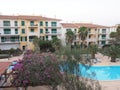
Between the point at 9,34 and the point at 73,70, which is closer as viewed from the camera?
the point at 73,70

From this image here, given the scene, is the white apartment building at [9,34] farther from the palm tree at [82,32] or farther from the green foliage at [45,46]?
the palm tree at [82,32]

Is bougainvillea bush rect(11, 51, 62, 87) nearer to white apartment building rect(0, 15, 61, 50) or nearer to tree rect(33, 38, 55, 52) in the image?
tree rect(33, 38, 55, 52)

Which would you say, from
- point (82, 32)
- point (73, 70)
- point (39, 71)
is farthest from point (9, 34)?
point (73, 70)

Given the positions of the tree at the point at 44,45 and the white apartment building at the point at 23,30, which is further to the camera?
the white apartment building at the point at 23,30

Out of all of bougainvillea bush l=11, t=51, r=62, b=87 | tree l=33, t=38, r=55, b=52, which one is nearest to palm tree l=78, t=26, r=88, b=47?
tree l=33, t=38, r=55, b=52

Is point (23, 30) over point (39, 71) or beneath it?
over

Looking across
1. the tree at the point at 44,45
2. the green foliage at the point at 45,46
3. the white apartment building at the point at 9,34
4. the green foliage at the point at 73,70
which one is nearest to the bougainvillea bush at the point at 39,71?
the green foliage at the point at 73,70

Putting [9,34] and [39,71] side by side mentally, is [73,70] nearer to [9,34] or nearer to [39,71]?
[39,71]

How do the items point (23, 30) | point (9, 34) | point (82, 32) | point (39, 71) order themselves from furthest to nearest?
point (82, 32) < point (23, 30) < point (9, 34) < point (39, 71)

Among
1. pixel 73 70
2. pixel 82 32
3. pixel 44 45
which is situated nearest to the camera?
pixel 73 70

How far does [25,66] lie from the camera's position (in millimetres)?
9359

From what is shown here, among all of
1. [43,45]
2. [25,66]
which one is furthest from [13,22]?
[25,66]

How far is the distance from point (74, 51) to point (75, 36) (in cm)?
4115

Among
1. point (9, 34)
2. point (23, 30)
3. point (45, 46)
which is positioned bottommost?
point (45, 46)
